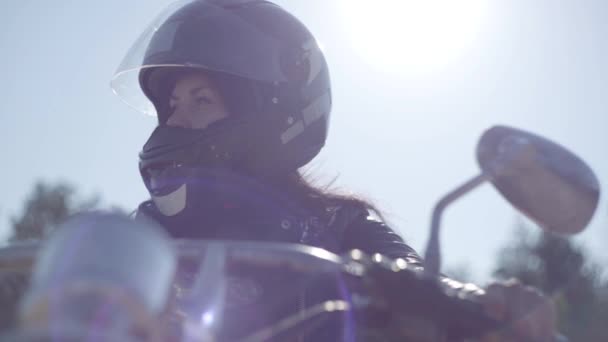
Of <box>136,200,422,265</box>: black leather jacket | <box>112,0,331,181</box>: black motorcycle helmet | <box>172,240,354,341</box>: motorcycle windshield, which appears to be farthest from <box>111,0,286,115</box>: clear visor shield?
<box>172,240,354,341</box>: motorcycle windshield

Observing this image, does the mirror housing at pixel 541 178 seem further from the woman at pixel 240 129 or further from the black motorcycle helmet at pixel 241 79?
the black motorcycle helmet at pixel 241 79

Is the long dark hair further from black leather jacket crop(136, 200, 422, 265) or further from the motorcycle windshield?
the motorcycle windshield

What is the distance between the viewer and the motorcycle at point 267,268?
737 millimetres

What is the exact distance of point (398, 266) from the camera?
1045 mm

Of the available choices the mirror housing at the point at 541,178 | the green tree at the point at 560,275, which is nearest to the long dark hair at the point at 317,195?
the mirror housing at the point at 541,178

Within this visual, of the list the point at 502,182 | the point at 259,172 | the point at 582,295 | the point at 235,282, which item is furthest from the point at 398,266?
the point at 582,295

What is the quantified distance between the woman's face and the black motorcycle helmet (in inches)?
1.5

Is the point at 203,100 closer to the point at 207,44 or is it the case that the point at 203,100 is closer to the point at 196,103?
the point at 196,103

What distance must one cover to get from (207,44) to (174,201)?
708 mm

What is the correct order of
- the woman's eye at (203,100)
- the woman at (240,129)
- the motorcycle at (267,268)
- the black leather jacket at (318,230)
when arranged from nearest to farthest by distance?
the motorcycle at (267,268) → the black leather jacket at (318,230) → the woman at (240,129) → the woman's eye at (203,100)

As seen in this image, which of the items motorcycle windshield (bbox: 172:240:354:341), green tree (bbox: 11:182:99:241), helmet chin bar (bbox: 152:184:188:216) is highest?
motorcycle windshield (bbox: 172:240:354:341)

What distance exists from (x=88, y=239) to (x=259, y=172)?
7.79ft

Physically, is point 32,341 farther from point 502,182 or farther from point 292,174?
point 292,174

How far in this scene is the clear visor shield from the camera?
3.19 meters
